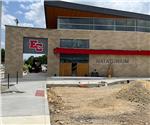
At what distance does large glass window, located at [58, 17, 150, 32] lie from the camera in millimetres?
45219

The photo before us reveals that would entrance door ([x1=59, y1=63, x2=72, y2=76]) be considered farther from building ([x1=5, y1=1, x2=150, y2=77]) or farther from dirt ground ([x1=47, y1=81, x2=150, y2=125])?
dirt ground ([x1=47, y1=81, x2=150, y2=125])

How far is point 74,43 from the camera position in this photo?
145 feet

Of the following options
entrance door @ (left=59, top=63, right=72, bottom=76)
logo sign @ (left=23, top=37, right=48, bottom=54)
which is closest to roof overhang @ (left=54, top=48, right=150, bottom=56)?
logo sign @ (left=23, top=37, right=48, bottom=54)

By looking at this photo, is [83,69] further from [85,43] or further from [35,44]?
[35,44]

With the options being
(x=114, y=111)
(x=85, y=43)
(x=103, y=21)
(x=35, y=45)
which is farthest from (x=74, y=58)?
(x=114, y=111)

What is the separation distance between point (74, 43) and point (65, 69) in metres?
3.75

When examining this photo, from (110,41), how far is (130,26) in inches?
180

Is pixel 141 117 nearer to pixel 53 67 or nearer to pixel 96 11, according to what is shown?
pixel 53 67

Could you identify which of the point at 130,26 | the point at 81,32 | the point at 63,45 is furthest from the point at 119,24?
the point at 63,45

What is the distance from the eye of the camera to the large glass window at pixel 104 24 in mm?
45219

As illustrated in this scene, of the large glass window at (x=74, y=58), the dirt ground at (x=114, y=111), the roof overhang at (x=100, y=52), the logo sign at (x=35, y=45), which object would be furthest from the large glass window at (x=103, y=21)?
the dirt ground at (x=114, y=111)

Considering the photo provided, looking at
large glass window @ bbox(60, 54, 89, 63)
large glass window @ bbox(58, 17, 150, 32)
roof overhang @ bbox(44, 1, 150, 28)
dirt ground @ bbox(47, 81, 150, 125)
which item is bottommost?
dirt ground @ bbox(47, 81, 150, 125)

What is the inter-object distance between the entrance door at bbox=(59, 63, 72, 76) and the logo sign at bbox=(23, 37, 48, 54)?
3076mm

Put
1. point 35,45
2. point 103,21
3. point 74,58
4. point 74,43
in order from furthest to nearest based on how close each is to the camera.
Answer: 1. point 103,21
2. point 74,58
3. point 74,43
4. point 35,45
